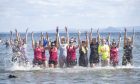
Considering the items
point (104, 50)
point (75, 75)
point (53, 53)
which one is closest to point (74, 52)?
A: point (53, 53)

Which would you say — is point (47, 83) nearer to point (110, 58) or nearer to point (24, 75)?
point (24, 75)

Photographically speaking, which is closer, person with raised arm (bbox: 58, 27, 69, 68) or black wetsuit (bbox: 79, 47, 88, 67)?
person with raised arm (bbox: 58, 27, 69, 68)

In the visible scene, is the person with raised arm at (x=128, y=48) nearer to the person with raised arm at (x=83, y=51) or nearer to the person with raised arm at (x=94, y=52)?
the person with raised arm at (x=94, y=52)

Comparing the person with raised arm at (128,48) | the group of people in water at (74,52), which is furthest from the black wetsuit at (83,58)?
the person with raised arm at (128,48)

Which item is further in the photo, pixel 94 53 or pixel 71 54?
pixel 94 53

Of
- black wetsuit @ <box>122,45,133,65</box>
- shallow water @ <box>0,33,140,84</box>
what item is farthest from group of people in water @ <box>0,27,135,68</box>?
shallow water @ <box>0,33,140,84</box>

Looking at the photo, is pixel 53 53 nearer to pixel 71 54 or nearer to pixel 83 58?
pixel 71 54

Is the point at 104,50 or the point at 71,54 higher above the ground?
the point at 104,50

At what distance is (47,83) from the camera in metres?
21.7

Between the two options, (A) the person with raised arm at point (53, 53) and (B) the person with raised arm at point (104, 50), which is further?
(B) the person with raised arm at point (104, 50)

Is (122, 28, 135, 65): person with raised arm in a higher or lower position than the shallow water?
higher

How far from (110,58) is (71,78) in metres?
3.56

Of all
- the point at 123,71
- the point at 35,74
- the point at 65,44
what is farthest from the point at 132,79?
the point at 35,74

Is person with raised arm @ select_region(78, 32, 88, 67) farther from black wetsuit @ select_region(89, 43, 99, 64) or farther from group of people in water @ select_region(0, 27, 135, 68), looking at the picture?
black wetsuit @ select_region(89, 43, 99, 64)
